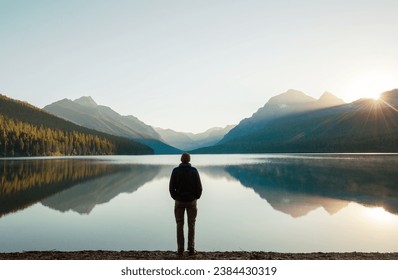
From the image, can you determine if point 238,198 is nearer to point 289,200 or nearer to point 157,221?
point 289,200

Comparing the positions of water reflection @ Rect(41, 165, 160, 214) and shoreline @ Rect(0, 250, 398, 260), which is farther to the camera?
water reflection @ Rect(41, 165, 160, 214)

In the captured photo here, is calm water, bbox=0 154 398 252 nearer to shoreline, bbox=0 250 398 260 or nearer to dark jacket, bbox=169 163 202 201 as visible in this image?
shoreline, bbox=0 250 398 260

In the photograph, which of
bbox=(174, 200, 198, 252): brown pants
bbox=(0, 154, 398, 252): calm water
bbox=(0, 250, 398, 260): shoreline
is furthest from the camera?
bbox=(0, 154, 398, 252): calm water

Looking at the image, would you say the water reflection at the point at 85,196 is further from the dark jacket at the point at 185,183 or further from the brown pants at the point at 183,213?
the dark jacket at the point at 185,183

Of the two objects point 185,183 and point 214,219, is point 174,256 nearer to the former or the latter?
point 185,183

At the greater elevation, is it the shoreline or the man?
the man

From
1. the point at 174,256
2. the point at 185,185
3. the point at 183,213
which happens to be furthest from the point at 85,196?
the point at 185,185

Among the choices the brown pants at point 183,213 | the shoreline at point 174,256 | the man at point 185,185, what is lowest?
the shoreline at point 174,256

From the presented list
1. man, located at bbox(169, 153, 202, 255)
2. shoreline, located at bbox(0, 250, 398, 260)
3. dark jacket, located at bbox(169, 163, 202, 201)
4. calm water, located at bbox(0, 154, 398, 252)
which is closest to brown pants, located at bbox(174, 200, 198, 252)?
man, located at bbox(169, 153, 202, 255)

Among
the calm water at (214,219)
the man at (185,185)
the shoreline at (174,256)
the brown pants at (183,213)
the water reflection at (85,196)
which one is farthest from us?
the water reflection at (85,196)

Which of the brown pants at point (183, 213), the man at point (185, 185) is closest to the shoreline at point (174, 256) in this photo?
the brown pants at point (183, 213)

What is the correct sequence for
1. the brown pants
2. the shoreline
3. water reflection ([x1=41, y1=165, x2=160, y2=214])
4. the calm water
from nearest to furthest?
the shoreline → the brown pants → the calm water → water reflection ([x1=41, y1=165, x2=160, y2=214])

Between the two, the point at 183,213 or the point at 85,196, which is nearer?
the point at 183,213
